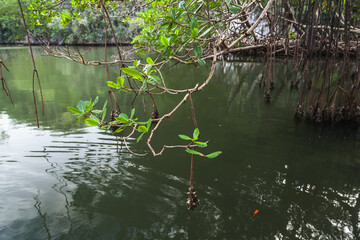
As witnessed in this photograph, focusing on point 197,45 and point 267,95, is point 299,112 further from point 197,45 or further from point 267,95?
point 197,45

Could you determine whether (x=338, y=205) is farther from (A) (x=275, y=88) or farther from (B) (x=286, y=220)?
(A) (x=275, y=88)

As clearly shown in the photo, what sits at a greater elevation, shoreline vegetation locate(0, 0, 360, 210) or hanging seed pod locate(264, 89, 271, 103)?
shoreline vegetation locate(0, 0, 360, 210)

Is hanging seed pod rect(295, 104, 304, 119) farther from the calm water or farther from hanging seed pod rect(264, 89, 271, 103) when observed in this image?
hanging seed pod rect(264, 89, 271, 103)

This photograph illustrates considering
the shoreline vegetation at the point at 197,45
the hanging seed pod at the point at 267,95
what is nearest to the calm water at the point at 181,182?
the shoreline vegetation at the point at 197,45

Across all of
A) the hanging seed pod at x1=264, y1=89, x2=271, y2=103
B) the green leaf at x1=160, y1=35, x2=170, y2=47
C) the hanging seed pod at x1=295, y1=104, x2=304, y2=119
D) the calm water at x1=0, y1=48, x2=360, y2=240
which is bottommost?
the calm water at x1=0, y1=48, x2=360, y2=240

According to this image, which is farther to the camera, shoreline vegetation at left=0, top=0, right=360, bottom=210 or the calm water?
the calm water

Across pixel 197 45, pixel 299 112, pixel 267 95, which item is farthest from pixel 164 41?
pixel 267 95

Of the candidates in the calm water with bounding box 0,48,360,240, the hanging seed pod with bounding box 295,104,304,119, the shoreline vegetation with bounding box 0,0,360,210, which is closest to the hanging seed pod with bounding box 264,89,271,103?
the shoreline vegetation with bounding box 0,0,360,210

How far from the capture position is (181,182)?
8.80 ft

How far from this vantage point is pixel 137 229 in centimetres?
206

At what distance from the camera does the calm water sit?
206cm

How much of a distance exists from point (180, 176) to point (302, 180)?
4.40ft

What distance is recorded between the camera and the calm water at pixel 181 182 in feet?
6.77

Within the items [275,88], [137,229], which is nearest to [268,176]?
[137,229]
